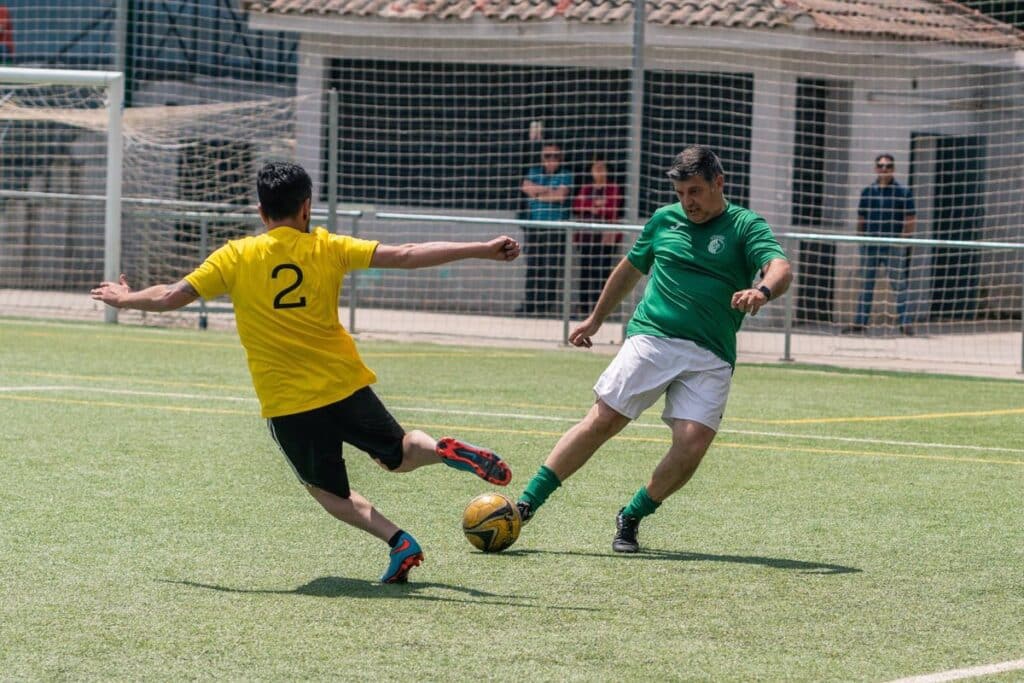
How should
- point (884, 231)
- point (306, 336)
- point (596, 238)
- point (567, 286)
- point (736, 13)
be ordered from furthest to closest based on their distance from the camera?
point (736, 13), point (884, 231), point (596, 238), point (567, 286), point (306, 336)

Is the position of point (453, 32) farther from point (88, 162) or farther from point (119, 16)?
point (88, 162)

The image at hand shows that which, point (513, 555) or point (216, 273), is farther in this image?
point (513, 555)

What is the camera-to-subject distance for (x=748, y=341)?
19.1 metres

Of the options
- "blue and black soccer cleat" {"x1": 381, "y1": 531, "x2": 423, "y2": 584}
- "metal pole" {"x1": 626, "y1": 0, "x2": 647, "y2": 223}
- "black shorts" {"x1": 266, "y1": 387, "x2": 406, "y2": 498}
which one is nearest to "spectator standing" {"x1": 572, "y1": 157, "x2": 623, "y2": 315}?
"metal pole" {"x1": 626, "y1": 0, "x2": 647, "y2": 223}

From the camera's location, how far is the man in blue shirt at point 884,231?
18.7m

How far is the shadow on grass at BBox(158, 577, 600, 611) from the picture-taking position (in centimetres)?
635

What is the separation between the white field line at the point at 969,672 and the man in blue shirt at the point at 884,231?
13.2m

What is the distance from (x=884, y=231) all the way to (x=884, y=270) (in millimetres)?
1399

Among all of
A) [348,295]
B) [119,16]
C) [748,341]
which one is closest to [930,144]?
[748,341]

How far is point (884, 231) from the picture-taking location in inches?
792

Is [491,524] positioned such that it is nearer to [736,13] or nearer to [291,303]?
[291,303]

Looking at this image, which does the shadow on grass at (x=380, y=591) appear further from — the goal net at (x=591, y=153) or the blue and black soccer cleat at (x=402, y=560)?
the goal net at (x=591, y=153)

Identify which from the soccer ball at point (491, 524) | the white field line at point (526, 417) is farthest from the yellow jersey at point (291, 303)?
the white field line at point (526, 417)

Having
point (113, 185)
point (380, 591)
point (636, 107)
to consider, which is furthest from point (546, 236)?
point (380, 591)
